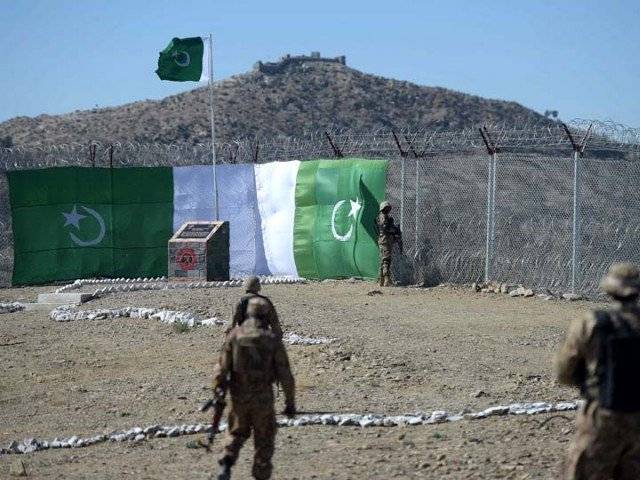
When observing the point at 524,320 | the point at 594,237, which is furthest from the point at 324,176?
the point at 524,320

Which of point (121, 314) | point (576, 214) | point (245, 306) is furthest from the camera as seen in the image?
point (121, 314)

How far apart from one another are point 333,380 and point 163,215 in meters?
11.2

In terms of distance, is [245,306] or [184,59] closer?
[245,306]

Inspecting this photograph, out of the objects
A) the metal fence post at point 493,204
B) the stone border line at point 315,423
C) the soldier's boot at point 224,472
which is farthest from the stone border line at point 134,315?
the soldier's boot at point 224,472

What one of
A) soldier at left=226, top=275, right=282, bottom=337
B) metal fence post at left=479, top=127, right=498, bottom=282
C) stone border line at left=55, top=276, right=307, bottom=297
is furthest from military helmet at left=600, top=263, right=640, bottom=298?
stone border line at left=55, top=276, right=307, bottom=297

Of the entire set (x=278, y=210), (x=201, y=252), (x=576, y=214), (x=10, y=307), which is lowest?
(x=10, y=307)

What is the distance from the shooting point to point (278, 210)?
2128 centimetres

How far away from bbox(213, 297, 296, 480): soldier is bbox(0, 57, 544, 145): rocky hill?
1721 inches

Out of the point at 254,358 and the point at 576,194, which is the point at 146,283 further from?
the point at 254,358

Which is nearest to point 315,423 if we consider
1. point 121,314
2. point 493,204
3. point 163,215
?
point 121,314

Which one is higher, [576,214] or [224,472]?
[576,214]

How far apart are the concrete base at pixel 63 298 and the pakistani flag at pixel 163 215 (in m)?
2.98

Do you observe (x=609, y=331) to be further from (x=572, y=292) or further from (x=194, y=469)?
(x=572, y=292)

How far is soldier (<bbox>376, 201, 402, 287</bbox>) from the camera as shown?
61.2 ft
